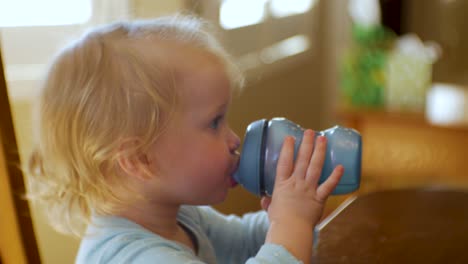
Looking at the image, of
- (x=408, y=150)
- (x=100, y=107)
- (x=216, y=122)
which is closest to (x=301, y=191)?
(x=216, y=122)

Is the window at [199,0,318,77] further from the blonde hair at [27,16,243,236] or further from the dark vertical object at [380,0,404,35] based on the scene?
the blonde hair at [27,16,243,236]

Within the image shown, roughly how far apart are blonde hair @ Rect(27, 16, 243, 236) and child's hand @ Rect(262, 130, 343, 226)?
0.16 m

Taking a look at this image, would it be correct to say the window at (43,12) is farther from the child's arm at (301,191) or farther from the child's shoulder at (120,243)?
the child's arm at (301,191)

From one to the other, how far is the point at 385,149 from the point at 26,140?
56.7 inches

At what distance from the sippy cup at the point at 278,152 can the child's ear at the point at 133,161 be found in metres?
0.12

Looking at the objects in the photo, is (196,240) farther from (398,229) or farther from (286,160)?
(398,229)

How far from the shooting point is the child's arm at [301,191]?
0.72 meters

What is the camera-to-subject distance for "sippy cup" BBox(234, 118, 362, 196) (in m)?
0.73

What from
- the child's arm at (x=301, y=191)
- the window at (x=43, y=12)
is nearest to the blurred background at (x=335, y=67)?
the window at (x=43, y=12)

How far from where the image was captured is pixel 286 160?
28.6 inches

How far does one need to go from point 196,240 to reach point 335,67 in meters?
2.30

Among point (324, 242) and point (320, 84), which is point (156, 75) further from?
point (320, 84)

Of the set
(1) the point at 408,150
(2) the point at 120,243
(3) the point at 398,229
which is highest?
(2) the point at 120,243

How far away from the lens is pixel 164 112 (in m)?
0.74
